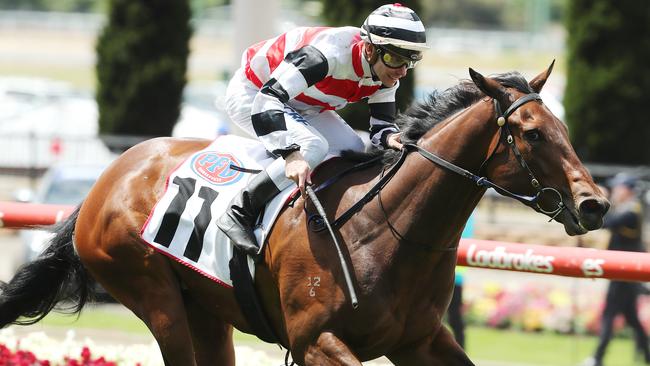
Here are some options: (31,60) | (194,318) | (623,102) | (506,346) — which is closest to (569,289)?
(506,346)

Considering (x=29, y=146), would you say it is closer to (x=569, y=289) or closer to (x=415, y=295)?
(x=569, y=289)

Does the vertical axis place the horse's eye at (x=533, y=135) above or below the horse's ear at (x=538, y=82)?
below

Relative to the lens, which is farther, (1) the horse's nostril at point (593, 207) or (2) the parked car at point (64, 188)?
(2) the parked car at point (64, 188)

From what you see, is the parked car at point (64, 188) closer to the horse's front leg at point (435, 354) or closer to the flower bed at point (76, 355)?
the flower bed at point (76, 355)

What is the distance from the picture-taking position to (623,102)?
16.2 m

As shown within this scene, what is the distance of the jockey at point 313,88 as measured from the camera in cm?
480

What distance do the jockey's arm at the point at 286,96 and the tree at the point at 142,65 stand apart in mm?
13552

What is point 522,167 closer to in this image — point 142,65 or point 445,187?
point 445,187

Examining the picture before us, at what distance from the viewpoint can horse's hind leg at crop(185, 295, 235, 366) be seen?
564cm

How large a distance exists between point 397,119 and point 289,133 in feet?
1.68

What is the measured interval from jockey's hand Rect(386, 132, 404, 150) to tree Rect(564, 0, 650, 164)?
449 inches

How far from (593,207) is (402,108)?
33.7 ft

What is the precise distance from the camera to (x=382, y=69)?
16.1 ft

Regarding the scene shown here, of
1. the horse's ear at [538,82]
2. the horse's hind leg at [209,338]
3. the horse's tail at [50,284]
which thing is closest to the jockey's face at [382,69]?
the horse's ear at [538,82]
